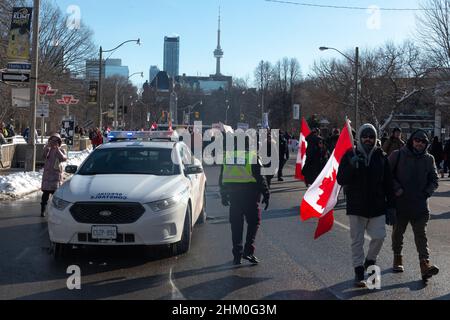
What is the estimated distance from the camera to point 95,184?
8281mm

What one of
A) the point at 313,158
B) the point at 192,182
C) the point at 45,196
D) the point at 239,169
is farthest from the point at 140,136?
the point at 313,158

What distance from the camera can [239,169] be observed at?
8.03 m

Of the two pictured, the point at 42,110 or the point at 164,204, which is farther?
the point at 42,110

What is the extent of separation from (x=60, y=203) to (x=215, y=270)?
7.30ft

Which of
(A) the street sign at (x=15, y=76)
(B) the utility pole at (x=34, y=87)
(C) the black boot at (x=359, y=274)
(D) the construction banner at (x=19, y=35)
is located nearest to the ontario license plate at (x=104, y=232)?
(C) the black boot at (x=359, y=274)

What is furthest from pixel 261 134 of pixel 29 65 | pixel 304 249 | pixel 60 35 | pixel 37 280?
pixel 60 35

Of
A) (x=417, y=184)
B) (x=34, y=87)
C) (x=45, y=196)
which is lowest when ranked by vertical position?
(x=45, y=196)

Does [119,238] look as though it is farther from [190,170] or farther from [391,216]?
[391,216]

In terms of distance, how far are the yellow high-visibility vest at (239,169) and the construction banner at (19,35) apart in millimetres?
13314

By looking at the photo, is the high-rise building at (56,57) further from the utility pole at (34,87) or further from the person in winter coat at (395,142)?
the person in winter coat at (395,142)

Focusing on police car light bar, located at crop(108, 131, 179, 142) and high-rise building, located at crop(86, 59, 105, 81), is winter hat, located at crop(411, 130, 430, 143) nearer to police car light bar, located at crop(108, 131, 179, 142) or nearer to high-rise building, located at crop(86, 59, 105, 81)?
police car light bar, located at crop(108, 131, 179, 142)

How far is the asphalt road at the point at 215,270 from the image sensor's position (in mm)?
6570
